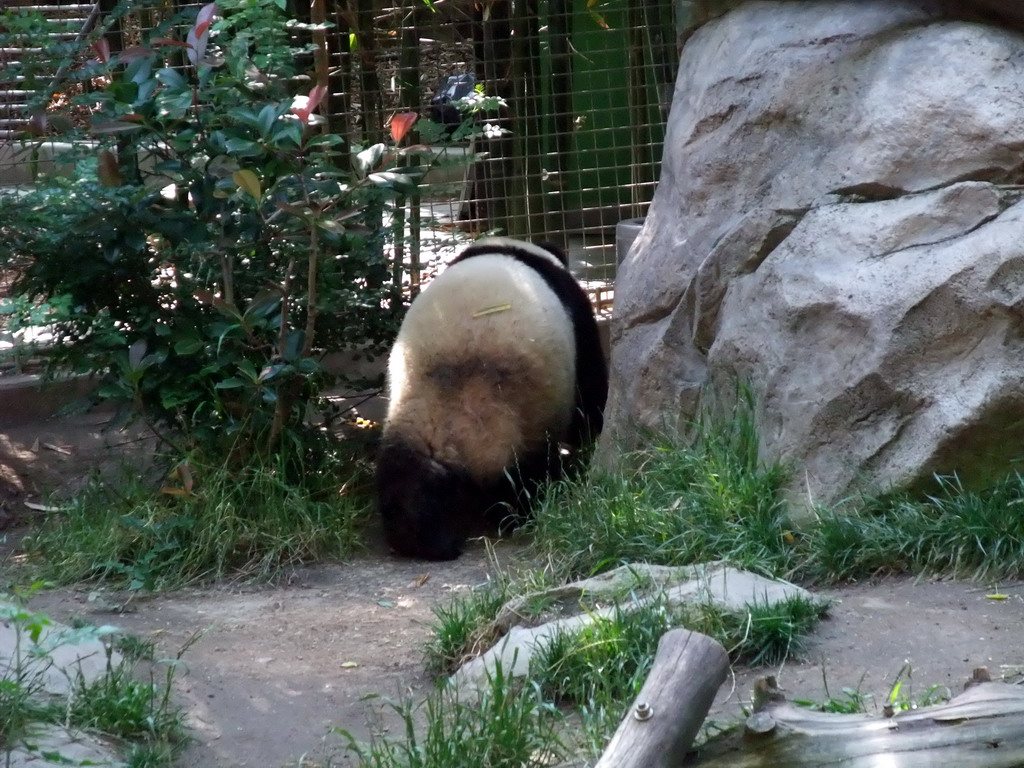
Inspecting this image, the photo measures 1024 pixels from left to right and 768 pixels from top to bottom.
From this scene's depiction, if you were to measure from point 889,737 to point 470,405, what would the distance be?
10.4 ft

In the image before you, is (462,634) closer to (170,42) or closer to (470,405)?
(470,405)

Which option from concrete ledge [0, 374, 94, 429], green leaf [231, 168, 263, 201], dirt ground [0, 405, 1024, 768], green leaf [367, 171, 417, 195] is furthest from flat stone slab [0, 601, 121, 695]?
concrete ledge [0, 374, 94, 429]

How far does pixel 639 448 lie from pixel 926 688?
2.19 meters

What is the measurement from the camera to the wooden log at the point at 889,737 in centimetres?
263

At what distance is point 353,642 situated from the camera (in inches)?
175

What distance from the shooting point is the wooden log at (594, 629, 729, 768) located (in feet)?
8.61

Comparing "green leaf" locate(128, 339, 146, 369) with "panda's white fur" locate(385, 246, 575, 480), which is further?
"panda's white fur" locate(385, 246, 575, 480)

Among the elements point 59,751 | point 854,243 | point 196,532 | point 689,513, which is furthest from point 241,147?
point 59,751

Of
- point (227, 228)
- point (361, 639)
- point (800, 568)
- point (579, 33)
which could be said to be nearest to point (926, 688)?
point (800, 568)

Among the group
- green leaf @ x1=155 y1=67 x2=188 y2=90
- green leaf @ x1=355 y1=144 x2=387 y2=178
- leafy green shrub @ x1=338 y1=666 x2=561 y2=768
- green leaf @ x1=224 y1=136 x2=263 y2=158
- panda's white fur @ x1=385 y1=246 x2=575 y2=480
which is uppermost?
green leaf @ x1=155 y1=67 x2=188 y2=90

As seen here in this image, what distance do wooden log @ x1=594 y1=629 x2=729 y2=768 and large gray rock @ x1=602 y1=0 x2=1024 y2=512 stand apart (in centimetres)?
180

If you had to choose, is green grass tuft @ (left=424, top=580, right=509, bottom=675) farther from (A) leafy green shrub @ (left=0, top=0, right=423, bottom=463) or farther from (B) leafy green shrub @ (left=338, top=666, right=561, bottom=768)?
(A) leafy green shrub @ (left=0, top=0, right=423, bottom=463)

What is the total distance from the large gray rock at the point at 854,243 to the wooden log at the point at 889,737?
1705 mm

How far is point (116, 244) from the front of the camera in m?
5.32
